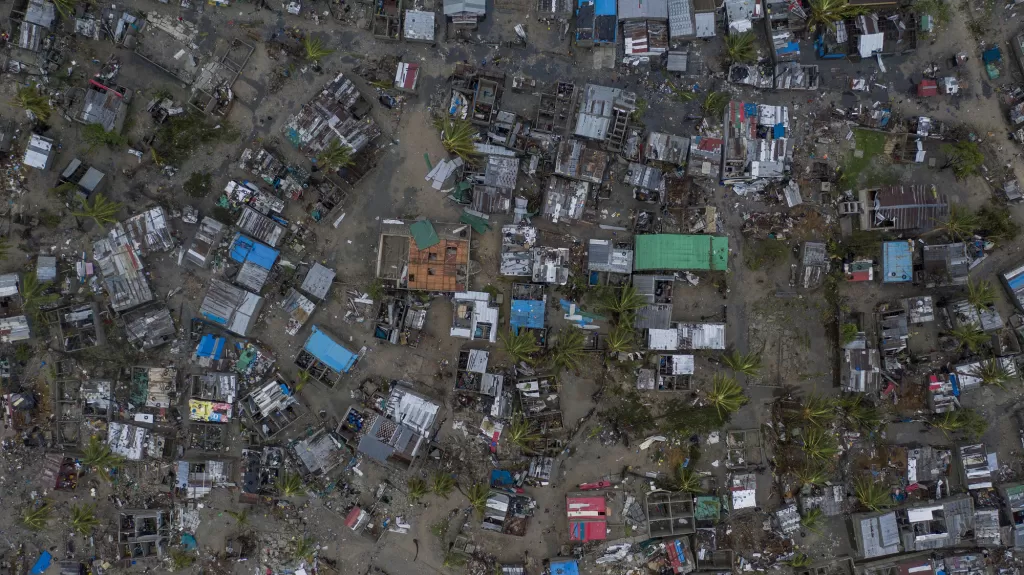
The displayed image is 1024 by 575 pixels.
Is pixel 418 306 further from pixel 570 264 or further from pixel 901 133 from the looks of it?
pixel 901 133

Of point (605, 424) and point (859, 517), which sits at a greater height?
point (605, 424)

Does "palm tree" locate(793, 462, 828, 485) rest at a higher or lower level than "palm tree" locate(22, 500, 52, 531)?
lower

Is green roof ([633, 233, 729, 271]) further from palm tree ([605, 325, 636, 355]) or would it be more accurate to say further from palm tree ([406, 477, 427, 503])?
palm tree ([406, 477, 427, 503])

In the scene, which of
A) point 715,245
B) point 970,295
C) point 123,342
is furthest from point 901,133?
point 123,342

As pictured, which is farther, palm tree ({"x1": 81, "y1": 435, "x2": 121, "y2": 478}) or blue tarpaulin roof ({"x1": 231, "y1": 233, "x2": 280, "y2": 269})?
palm tree ({"x1": 81, "y1": 435, "x2": 121, "y2": 478})

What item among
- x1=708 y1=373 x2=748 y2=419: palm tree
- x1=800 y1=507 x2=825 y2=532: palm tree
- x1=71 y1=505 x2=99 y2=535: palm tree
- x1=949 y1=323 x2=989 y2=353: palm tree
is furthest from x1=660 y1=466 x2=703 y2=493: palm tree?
x1=71 y1=505 x2=99 y2=535: palm tree

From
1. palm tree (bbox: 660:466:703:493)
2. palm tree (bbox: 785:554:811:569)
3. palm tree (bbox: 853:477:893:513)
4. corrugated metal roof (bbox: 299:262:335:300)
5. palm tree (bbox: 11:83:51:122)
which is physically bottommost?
palm tree (bbox: 785:554:811:569)
